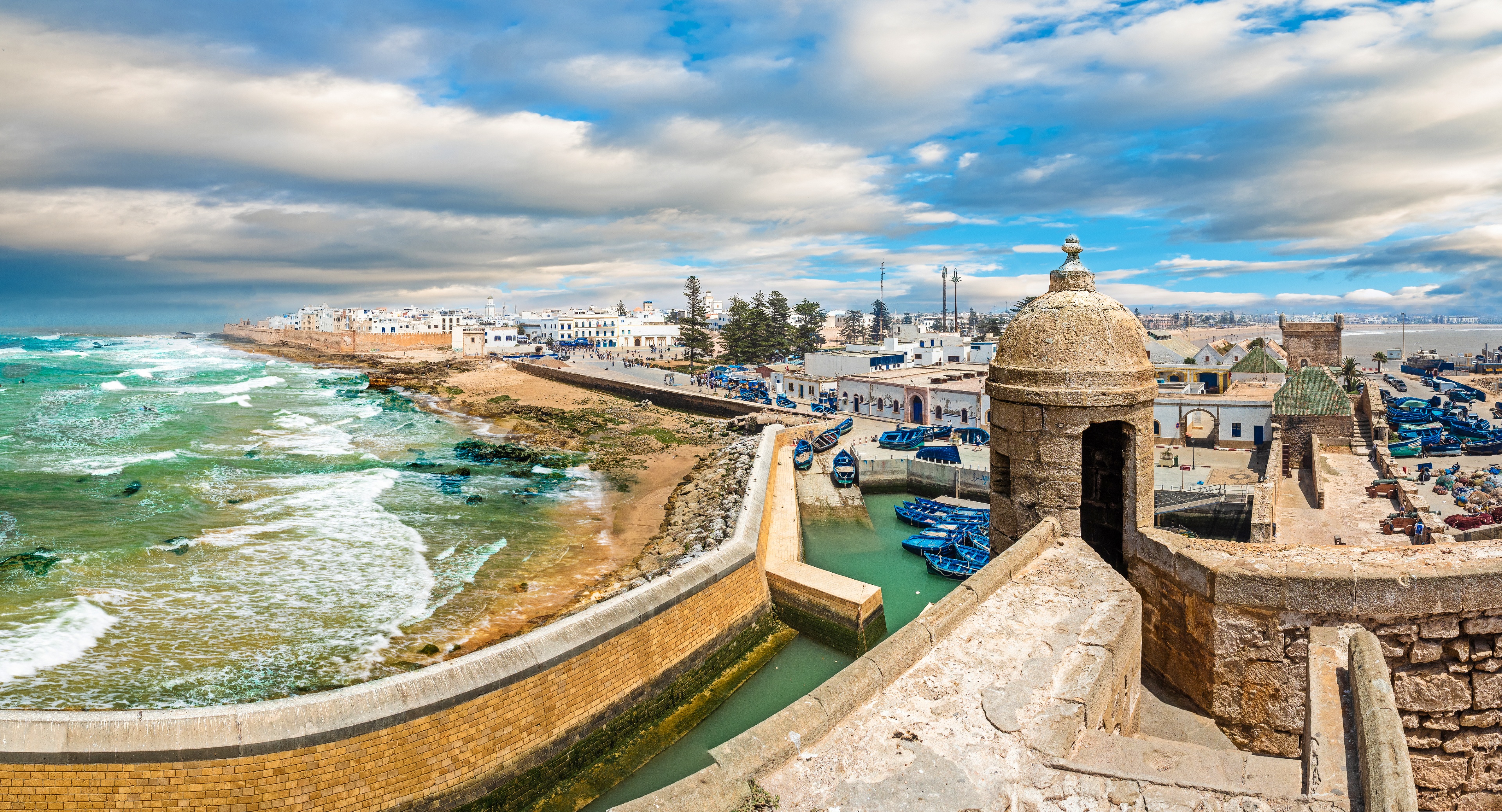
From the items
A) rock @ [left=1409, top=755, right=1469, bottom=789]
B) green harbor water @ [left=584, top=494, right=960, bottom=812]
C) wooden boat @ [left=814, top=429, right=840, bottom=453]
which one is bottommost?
green harbor water @ [left=584, top=494, right=960, bottom=812]

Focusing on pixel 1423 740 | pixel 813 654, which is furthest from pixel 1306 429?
pixel 1423 740

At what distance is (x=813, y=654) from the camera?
647 inches

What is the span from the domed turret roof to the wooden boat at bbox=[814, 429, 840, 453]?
26806 mm

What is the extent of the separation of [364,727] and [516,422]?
4272 centimetres

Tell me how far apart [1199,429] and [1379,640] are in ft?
120

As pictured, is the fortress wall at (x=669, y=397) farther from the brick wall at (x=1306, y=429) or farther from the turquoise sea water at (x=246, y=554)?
the brick wall at (x=1306, y=429)

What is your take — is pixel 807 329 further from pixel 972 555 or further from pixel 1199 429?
pixel 972 555

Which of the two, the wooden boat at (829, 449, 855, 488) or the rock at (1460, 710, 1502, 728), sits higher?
the rock at (1460, 710, 1502, 728)

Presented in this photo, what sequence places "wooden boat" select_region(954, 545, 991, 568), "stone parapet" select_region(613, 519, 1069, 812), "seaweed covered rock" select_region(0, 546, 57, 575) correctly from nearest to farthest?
"stone parapet" select_region(613, 519, 1069, 812)
"seaweed covered rock" select_region(0, 546, 57, 575)
"wooden boat" select_region(954, 545, 991, 568)

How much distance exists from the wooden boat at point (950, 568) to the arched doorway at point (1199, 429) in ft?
66.7

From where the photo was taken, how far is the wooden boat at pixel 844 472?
100 feet

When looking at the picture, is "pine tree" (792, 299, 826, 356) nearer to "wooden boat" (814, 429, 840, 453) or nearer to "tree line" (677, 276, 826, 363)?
"tree line" (677, 276, 826, 363)

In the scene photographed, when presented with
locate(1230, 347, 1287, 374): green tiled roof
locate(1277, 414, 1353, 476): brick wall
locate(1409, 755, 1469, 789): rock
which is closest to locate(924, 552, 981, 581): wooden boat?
locate(1409, 755, 1469, 789): rock

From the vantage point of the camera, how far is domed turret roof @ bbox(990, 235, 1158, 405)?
8258 millimetres
